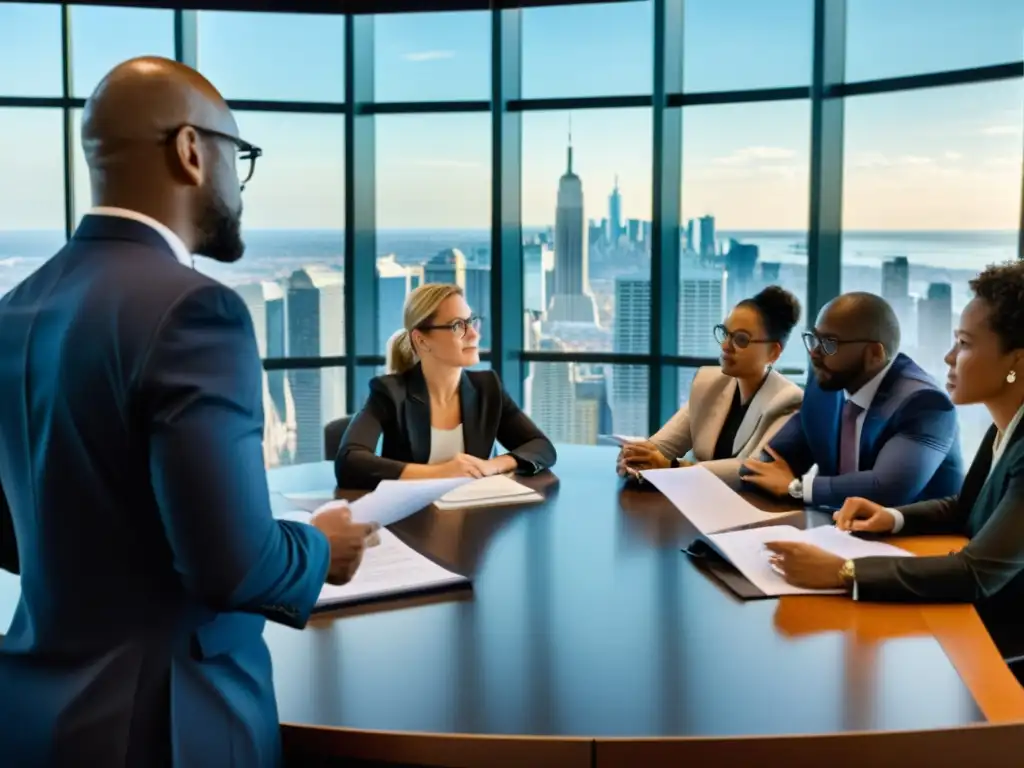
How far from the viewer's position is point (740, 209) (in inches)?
260

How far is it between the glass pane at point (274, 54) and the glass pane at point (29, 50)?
2.80 feet

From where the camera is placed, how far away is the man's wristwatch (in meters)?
2.14

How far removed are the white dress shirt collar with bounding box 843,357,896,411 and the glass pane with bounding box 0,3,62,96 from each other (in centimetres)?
540

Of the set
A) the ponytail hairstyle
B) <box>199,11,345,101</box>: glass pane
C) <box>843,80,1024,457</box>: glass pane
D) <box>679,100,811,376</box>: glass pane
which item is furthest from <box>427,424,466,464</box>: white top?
<box>199,11,345,101</box>: glass pane

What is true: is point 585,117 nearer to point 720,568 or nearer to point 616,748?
point 720,568

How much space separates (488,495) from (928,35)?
4087mm

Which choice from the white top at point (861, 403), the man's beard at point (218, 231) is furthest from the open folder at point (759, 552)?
the man's beard at point (218, 231)

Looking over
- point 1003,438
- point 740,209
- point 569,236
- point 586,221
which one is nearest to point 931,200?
point 740,209

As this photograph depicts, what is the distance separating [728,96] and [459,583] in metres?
4.97

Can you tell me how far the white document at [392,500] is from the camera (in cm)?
209

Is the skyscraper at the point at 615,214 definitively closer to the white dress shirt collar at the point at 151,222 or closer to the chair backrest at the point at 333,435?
the chair backrest at the point at 333,435

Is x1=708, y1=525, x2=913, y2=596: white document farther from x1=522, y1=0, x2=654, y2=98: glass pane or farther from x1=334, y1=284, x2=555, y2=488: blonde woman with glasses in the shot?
x1=522, y1=0, x2=654, y2=98: glass pane

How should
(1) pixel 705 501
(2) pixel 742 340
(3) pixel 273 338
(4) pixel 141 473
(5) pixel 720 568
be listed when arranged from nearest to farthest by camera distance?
(4) pixel 141 473 < (5) pixel 720 568 < (1) pixel 705 501 < (2) pixel 742 340 < (3) pixel 273 338

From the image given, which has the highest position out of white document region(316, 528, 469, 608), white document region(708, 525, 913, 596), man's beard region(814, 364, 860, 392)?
man's beard region(814, 364, 860, 392)
